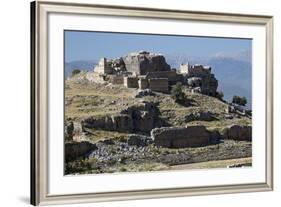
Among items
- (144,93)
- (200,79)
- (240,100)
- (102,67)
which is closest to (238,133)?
(240,100)

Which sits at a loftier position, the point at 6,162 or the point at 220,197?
the point at 6,162

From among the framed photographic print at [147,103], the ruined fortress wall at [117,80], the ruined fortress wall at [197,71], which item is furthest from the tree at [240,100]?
the ruined fortress wall at [117,80]

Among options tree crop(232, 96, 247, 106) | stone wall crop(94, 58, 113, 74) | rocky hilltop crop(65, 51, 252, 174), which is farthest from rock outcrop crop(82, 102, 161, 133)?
tree crop(232, 96, 247, 106)

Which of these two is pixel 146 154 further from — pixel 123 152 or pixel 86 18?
pixel 86 18

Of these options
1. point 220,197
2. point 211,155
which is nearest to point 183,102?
point 211,155

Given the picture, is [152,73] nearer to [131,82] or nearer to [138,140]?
[131,82]

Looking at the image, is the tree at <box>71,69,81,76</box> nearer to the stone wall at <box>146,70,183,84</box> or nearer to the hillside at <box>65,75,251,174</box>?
the hillside at <box>65,75,251,174</box>

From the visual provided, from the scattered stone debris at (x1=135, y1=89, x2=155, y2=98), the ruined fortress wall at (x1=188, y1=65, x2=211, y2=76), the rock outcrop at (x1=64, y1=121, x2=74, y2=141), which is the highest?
the ruined fortress wall at (x1=188, y1=65, x2=211, y2=76)

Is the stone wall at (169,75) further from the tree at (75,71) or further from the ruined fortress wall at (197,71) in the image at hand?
the tree at (75,71)
